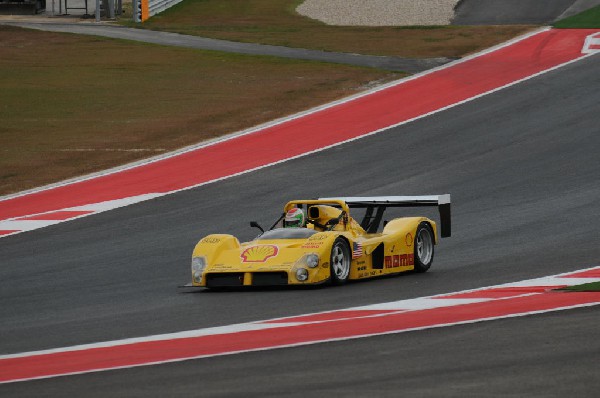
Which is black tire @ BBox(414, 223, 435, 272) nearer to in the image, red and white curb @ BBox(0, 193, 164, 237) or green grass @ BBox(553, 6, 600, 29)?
red and white curb @ BBox(0, 193, 164, 237)

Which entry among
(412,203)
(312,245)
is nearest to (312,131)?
(412,203)

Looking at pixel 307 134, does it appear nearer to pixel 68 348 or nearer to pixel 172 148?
pixel 172 148

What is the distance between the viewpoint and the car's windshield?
16.0 metres

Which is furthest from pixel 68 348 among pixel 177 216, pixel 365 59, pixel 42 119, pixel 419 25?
pixel 419 25

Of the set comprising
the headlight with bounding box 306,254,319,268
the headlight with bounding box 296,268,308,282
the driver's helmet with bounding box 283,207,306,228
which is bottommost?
the headlight with bounding box 296,268,308,282

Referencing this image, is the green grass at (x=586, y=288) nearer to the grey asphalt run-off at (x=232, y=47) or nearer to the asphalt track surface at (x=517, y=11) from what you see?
the grey asphalt run-off at (x=232, y=47)

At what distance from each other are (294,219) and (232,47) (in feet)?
86.6

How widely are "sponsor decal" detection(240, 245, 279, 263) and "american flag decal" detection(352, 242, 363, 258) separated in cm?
99

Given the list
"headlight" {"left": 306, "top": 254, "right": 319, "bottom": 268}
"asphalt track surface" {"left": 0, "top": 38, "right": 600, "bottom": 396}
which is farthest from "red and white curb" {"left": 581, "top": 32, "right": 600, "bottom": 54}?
"headlight" {"left": 306, "top": 254, "right": 319, "bottom": 268}

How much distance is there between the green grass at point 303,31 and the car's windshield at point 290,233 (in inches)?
899

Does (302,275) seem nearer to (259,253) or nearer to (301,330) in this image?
(259,253)

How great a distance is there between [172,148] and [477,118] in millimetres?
7036

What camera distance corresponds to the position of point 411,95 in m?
33.2

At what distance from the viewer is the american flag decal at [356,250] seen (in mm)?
15938
